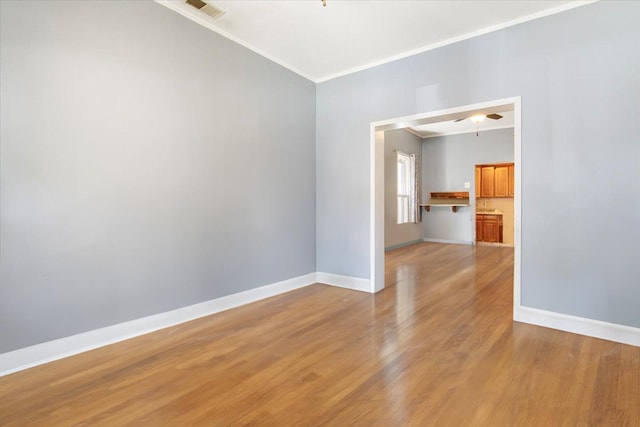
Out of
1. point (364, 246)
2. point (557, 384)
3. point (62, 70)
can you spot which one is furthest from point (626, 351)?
point (62, 70)

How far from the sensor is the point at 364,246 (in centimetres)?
403

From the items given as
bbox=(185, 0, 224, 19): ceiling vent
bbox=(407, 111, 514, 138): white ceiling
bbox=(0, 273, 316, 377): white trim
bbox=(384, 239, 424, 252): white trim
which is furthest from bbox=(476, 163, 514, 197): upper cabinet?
bbox=(185, 0, 224, 19): ceiling vent

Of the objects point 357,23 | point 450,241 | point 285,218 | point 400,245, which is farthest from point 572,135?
point 450,241

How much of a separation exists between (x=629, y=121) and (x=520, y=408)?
95.0 inches

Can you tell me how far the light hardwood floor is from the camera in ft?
5.44

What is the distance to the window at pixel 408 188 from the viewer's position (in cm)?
802

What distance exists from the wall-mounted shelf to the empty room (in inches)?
177

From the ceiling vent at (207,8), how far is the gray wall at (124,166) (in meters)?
0.21

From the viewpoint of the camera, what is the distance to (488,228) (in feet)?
26.7

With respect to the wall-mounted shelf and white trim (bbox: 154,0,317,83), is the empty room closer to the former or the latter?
white trim (bbox: 154,0,317,83)

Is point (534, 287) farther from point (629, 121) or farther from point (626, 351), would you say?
point (629, 121)

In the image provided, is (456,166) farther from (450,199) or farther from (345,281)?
(345,281)

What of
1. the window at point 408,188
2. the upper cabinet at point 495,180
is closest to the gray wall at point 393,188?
the window at point 408,188

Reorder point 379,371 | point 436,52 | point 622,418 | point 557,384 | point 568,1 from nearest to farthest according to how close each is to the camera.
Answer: point 622,418 < point 557,384 < point 379,371 < point 568,1 < point 436,52
